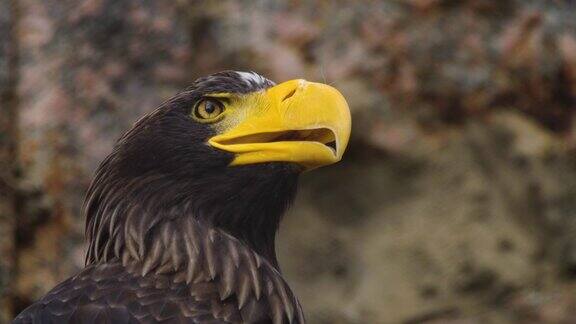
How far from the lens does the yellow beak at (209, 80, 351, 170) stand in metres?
2.66

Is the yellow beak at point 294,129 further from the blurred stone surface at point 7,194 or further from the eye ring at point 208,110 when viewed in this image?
the blurred stone surface at point 7,194

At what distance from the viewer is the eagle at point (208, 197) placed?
8.80 feet

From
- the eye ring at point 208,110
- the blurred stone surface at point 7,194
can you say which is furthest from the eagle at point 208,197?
the blurred stone surface at point 7,194

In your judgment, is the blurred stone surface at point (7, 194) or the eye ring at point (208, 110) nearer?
the eye ring at point (208, 110)

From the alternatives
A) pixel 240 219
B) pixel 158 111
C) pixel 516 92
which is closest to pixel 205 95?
pixel 158 111

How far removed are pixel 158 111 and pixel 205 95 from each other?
13 cm

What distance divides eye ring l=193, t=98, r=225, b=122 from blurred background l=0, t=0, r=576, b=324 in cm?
191

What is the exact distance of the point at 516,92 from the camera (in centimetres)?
497

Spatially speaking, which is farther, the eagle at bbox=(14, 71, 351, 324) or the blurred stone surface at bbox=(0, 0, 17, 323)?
the blurred stone surface at bbox=(0, 0, 17, 323)

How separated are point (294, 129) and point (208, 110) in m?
0.25

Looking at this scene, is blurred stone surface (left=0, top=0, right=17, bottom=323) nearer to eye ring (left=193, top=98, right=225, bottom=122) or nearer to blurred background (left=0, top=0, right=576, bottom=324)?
blurred background (left=0, top=0, right=576, bottom=324)

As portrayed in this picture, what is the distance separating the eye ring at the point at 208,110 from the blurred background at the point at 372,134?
1913 mm

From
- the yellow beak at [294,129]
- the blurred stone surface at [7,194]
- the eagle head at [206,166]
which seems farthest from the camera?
the blurred stone surface at [7,194]

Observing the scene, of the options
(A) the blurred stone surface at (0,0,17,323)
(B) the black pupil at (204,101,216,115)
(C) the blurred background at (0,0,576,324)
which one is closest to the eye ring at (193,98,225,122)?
(B) the black pupil at (204,101,216,115)
